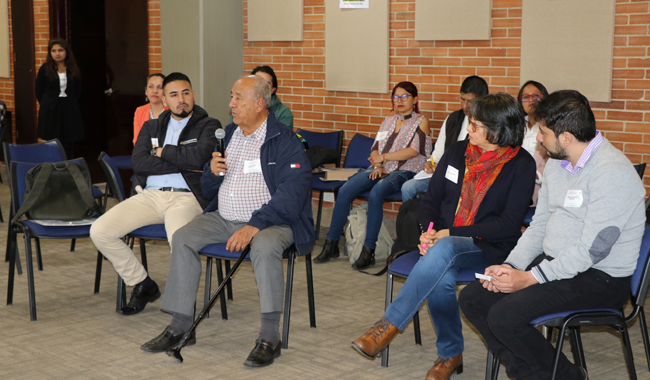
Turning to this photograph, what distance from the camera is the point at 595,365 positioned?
3377mm

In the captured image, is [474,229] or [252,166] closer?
[474,229]

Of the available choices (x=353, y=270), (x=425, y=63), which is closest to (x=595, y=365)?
(x=353, y=270)

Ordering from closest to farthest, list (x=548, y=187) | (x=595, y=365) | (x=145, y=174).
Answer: (x=548, y=187)
(x=595, y=365)
(x=145, y=174)

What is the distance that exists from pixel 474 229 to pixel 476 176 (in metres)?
0.25

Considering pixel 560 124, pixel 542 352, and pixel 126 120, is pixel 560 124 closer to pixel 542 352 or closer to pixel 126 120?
pixel 542 352

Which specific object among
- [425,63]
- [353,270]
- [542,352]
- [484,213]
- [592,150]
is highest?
Answer: [425,63]

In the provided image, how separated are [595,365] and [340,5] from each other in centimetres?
393

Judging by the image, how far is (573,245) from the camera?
2.66m

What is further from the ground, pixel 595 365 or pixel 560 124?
pixel 560 124

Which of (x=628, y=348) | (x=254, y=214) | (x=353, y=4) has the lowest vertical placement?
(x=628, y=348)

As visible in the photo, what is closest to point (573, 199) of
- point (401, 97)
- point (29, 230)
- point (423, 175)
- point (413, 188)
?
point (413, 188)

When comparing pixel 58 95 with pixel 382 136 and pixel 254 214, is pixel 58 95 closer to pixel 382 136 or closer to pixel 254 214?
pixel 382 136

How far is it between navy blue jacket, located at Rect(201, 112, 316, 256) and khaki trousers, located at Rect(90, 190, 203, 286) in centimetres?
37

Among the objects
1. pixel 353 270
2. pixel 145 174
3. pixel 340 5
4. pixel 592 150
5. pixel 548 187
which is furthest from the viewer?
pixel 340 5
